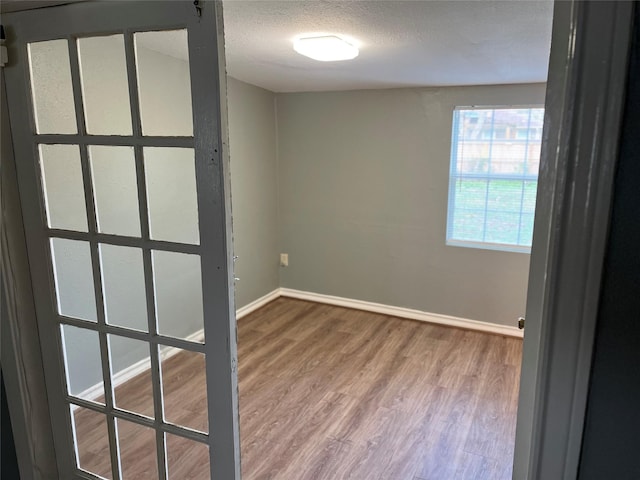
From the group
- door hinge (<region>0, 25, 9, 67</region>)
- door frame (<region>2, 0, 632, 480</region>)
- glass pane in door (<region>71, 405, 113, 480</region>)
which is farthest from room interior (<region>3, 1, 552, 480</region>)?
door frame (<region>2, 0, 632, 480</region>)

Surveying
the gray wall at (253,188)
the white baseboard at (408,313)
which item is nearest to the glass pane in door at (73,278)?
the gray wall at (253,188)

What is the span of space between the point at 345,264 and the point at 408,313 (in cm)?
75

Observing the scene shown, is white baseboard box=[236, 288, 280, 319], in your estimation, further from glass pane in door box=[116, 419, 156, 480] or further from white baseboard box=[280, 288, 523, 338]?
glass pane in door box=[116, 419, 156, 480]

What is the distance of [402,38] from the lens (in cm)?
212

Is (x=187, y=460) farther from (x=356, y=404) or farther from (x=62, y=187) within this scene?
(x=62, y=187)

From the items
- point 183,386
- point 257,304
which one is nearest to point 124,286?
point 183,386

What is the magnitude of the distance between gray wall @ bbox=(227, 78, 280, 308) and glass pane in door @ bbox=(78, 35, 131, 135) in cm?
199

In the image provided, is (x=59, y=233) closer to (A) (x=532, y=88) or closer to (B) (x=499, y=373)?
(B) (x=499, y=373)

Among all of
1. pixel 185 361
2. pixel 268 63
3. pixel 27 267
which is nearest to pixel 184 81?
pixel 27 267

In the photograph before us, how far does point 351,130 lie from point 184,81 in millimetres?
2413

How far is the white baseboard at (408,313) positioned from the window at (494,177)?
673 mm

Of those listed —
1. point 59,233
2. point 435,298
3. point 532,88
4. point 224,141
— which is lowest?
point 435,298

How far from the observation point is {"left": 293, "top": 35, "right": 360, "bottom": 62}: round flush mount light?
212cm

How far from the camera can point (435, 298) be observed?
396 centimetres
